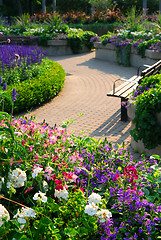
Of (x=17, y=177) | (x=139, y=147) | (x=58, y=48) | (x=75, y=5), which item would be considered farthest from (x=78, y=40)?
(x=75, y=5)

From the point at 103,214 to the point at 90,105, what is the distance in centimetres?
513

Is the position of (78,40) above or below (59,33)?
below

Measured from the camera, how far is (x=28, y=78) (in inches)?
297

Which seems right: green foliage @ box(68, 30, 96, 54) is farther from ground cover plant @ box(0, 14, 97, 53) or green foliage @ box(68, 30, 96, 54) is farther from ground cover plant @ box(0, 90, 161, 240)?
ground cover plant @ box(0, 90, 161, 240)

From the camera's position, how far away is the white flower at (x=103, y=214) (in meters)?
2.00

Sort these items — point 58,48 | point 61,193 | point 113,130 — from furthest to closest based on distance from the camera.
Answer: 1. point 58,48
2. point 113,130
3. point 61,193

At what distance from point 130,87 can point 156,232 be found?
4647mm

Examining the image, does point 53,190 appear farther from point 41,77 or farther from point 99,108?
point 41,77

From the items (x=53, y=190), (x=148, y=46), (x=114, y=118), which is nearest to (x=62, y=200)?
(x=53, y=190)

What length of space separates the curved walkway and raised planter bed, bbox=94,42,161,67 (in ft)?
1.36

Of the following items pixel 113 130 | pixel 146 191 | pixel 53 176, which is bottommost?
pixel 113 130

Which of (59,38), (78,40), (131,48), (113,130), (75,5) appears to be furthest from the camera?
(75,5)

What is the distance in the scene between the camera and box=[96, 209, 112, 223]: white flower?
2000 millimetres

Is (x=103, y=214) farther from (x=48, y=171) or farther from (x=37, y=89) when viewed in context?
(x=37, y=89)
